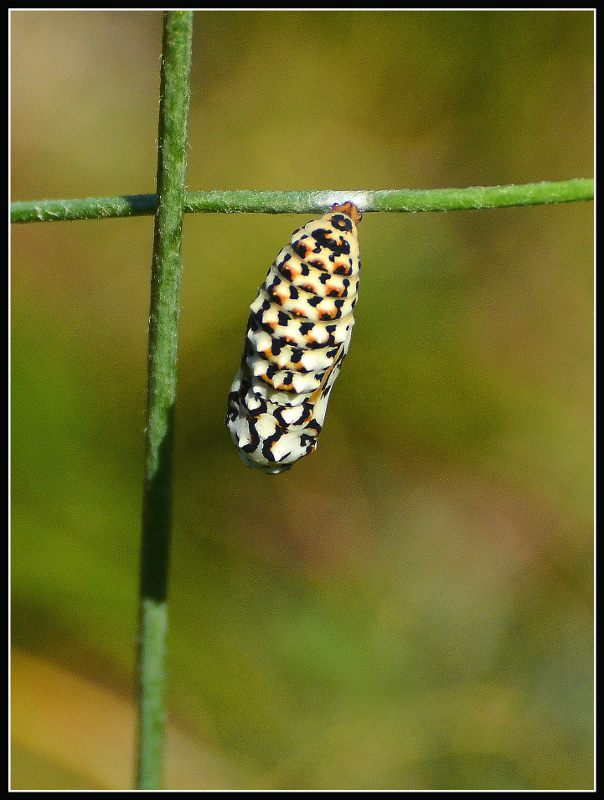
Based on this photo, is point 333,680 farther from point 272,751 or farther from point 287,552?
point 287,552

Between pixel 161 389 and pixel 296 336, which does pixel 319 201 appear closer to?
pixel 161 389

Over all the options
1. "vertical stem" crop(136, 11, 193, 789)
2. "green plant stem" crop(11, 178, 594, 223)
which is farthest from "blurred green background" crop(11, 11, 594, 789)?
"green plant stem" crop(11, 178, 594, 223)

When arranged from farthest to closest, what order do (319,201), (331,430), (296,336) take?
(331,430) → (296,336) → (319,201)

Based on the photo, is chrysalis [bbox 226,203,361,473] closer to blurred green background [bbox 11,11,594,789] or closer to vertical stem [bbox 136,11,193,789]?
vertical stem [bbox 136,11,193,789]

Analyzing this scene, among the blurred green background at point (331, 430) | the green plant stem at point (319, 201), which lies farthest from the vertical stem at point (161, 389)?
the blurred green background at point (331, 430)

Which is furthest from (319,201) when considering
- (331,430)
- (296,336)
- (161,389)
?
(331,430)

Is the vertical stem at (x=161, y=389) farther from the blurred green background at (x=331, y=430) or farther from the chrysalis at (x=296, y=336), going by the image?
the blurred green background at (x=331, y=430)
